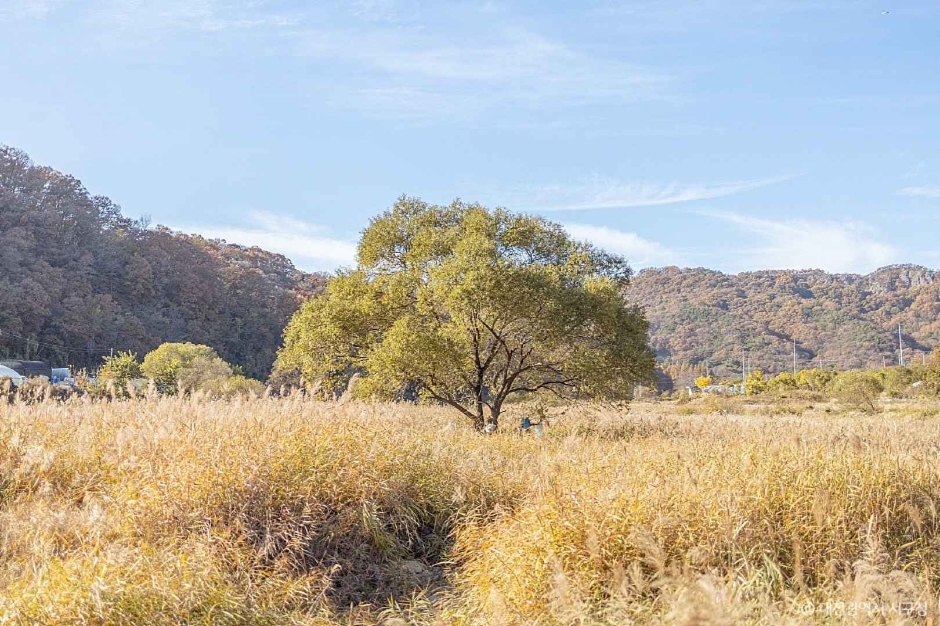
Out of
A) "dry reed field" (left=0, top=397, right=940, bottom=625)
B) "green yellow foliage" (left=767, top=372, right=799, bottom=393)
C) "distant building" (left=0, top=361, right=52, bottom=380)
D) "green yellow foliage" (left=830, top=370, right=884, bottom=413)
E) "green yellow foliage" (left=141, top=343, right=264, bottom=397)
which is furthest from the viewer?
"green yellow foliage" (left=767, top=372, right=799, bottom=393)

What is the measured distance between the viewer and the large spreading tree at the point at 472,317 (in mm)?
13914

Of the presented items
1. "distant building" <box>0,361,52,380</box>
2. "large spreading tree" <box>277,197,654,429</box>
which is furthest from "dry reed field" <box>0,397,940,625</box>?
"distant building" <box>0,361,52,380</box>

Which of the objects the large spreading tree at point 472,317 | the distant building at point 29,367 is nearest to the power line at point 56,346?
the distant building at point 29,367

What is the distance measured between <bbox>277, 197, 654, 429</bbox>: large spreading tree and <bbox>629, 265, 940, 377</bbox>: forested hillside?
200 ft

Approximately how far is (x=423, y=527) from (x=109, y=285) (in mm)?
52175

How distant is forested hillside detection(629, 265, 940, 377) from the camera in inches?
3056

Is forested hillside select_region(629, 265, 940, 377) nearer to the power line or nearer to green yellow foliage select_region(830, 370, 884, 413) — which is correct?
green yellow foliage select_region(830, 370, 884, 413)

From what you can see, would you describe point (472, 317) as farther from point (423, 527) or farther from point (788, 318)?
point (788, 318)

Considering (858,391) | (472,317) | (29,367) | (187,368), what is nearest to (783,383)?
(858,391)

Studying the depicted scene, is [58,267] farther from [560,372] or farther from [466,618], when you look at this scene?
[466,618]

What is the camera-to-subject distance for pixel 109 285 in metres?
51.5

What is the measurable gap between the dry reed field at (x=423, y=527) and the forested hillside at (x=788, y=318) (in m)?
70.8

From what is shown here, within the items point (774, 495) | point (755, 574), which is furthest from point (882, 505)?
point (755, 574)

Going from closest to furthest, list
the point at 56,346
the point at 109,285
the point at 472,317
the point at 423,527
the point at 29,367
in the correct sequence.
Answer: the point at 423,527 < the point at 472,317 < the point at 29,367 < the point at 56,346 < the point at 109,285
